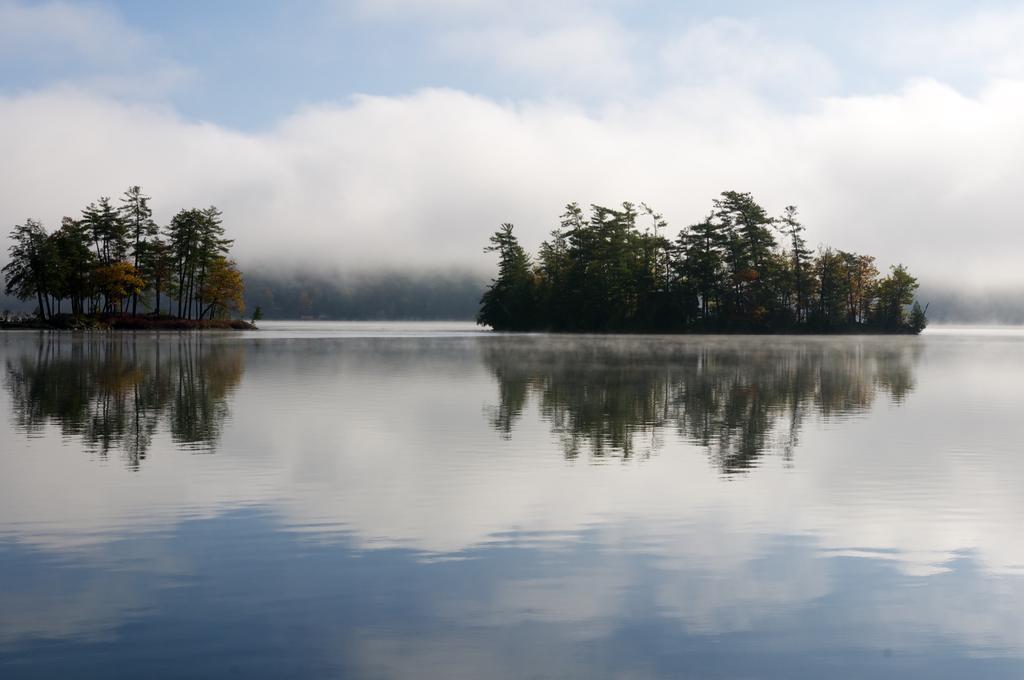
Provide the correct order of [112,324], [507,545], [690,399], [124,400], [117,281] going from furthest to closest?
[117,281] < [112,324] < [690,399] < [124,400] < [507,545]

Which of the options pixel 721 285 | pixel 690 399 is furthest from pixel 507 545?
pixel 721 285

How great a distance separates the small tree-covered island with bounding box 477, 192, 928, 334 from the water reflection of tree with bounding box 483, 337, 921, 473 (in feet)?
287

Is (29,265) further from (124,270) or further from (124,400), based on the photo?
(124,400)

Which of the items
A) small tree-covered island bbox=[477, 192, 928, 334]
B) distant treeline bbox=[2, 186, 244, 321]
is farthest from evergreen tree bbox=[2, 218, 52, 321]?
small tree-covered island bbox=[477, 192, 928, 334]

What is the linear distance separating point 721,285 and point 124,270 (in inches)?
3165

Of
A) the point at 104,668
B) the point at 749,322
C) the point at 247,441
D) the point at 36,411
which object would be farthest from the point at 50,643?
the point at 749,322

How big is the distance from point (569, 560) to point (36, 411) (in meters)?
20.2

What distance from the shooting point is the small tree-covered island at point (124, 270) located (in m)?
143

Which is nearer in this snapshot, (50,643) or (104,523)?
(50,643)

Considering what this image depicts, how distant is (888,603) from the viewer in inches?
371

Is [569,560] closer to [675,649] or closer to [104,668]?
[675,649]

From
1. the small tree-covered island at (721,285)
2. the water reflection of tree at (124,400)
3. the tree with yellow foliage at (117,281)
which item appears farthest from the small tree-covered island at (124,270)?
the water reflection of tree at (124,400)

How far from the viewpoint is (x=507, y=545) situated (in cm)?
1162

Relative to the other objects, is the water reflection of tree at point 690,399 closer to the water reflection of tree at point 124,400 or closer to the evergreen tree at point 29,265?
the water reflection of tree at point 124,400
